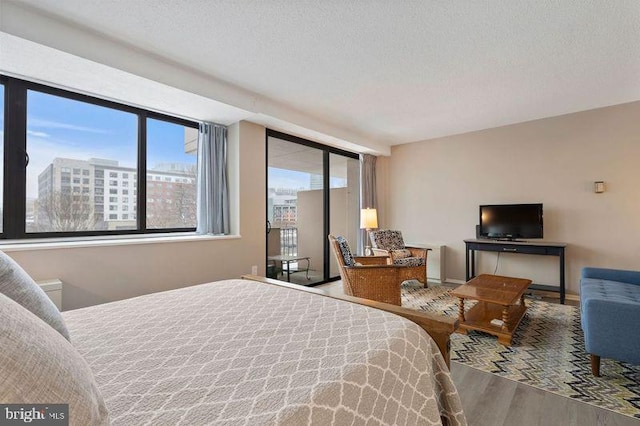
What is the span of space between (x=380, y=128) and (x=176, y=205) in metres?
3.18

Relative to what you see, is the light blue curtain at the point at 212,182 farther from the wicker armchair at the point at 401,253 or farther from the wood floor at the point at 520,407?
the wood floor at the point at 520,407

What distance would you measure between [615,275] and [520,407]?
82.8 inches

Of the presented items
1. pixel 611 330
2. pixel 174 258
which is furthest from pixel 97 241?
pixel 611 330

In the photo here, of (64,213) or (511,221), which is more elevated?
(64,213)

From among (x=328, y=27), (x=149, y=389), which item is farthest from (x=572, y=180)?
(x=149, y=389)

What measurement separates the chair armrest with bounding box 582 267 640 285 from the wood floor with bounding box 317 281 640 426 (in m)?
1.76

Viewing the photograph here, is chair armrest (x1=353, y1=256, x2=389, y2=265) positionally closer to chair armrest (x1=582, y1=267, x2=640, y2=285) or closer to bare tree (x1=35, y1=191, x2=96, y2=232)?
chair armrest (x1=582, y1=267, x2=640, y2=285)

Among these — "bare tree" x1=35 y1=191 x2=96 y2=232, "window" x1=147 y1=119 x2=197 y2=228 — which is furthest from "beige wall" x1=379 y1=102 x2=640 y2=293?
"bare tree" x1=35 y1=191 x2=96 y2=232

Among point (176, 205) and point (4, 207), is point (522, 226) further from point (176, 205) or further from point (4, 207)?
point (4, 207)

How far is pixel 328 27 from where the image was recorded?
217 cm

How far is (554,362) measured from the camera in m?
2.23

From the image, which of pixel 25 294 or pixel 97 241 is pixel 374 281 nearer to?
pixel 97 241

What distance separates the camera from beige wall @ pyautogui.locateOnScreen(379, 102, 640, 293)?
148 inches

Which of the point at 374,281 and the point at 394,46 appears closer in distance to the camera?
the point at 394,46
